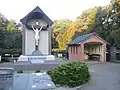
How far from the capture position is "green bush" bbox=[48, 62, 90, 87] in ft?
48.1

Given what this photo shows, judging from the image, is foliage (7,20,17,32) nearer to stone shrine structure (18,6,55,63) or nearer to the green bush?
stone shrine structure (18,6,55,63)

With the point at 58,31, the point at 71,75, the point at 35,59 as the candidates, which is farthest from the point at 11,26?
the point at 71,75

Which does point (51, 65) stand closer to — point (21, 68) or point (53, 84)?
point (21, 68)

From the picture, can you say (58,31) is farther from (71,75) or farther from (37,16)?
(71,75)

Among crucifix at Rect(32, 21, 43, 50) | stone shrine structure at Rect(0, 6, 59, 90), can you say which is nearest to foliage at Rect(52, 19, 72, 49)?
stone shrine structure at Rect(0, 6, 59, 90)

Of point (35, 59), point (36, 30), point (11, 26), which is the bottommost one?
point (35, 59)

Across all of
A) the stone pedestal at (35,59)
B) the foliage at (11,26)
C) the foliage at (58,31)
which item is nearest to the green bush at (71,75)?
the stone pedestal at (35,59)

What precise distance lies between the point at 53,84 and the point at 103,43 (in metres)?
24.4

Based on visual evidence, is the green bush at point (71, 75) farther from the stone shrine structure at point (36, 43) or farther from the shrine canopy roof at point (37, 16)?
the shrine canopy roof at point (37, 16)

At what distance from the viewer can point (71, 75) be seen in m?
14.8

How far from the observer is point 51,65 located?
23828 mm

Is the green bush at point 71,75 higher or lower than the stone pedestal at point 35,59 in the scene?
lower

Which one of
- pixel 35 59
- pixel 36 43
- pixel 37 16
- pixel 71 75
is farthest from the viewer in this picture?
pixel 37 16

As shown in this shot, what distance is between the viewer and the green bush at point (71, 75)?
14672 millimetres
